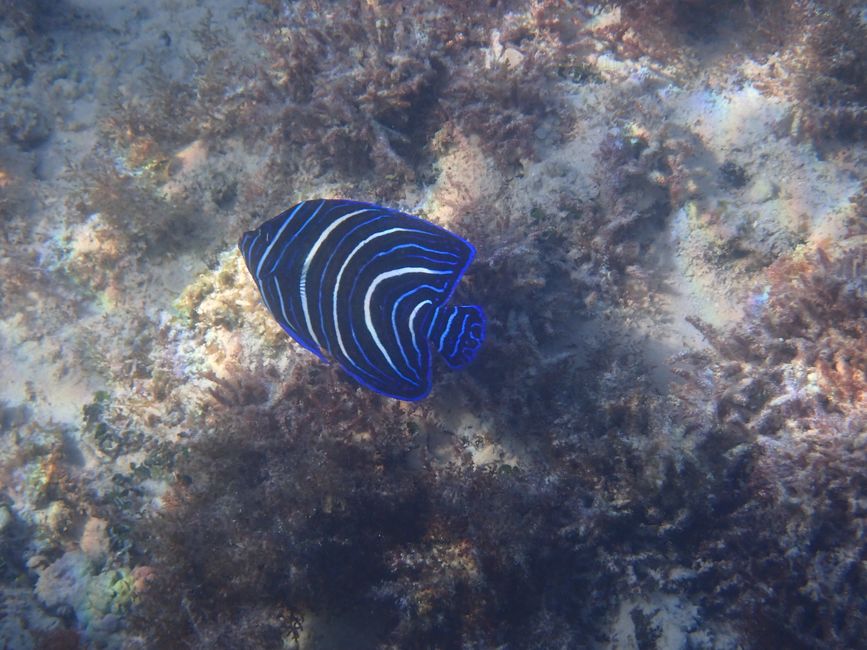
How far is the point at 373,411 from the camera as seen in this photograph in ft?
10.8

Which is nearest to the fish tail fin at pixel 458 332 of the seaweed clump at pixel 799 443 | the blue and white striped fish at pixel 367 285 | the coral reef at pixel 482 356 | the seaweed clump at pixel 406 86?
the blue and white striped fish at pixel 367 285

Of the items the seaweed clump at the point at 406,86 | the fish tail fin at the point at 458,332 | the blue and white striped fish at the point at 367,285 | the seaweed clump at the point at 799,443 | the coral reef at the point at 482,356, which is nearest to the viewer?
the fish tail fin at the point at 458,332

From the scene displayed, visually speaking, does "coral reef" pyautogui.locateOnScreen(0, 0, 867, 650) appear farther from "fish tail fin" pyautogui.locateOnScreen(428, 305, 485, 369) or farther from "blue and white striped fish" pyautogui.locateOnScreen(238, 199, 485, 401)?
"fish tail fin" pyautogui.locateOnScreen(428, 305, 485, 369)

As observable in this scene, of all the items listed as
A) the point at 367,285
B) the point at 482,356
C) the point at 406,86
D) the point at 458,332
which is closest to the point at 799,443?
the point at 482,356

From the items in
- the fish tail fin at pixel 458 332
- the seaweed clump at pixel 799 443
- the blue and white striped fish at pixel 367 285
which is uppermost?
the blue and white striped fish at pixel 367 285

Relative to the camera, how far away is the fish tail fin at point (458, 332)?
2.28 meters

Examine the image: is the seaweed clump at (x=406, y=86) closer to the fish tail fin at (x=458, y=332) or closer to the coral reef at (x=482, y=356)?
the coral reef at (x=482, y=356)

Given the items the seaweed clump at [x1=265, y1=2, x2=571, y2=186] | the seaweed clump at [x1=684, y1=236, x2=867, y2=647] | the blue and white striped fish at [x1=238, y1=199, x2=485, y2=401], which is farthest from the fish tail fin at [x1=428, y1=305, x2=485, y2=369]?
the seaweed clump at [x1=265, y1=2, x2=571, y2=186]

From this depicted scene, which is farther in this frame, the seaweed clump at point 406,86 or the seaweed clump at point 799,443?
the seaweed clump at point 406,86

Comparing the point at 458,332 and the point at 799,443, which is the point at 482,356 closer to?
the point at 458,332

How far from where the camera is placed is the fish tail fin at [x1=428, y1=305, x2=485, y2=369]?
2.28m

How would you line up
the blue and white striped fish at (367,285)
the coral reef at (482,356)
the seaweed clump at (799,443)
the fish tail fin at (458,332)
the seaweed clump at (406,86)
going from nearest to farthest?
1. the fish tail fin at (458,332)
2. the blue and white striped fish at (367,285)
3. the seaweed clump at (799,443)
4. the coral reef at (482,356)
5. the seaweed clump at (406,86)

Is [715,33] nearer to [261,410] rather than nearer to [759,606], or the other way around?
[759,606]

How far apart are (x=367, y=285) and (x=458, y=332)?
54 cm
